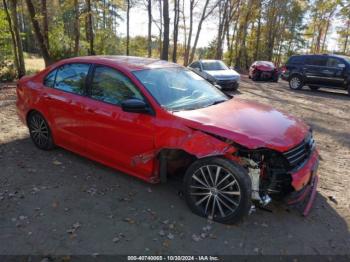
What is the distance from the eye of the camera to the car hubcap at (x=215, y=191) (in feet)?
11.4

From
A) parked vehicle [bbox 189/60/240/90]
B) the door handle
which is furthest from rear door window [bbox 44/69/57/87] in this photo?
parked vehicle [bbox 189/60/240/90]

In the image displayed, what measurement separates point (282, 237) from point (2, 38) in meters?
15.2

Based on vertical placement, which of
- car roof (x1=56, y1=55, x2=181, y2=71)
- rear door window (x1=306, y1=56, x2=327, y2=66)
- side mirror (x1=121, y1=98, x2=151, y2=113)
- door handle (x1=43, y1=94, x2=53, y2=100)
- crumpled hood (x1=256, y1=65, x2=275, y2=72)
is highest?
car roof (x1=56, y1=55, x2=181, y2=71)

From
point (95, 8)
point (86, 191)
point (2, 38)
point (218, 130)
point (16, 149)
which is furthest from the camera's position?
point (95, 8)

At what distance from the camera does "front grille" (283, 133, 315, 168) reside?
3480mm

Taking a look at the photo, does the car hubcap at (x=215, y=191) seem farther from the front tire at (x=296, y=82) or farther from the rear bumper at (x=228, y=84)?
the front tire at (x=296, y=82)

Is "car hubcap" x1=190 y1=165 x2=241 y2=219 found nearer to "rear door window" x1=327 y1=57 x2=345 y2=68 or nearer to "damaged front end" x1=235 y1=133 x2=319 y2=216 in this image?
"damaged front end" x1=235 y1=133 x2=319 y2=216

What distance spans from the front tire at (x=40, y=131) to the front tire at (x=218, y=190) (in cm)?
276

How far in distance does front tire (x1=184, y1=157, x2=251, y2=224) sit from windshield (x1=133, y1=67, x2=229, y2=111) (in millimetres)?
856

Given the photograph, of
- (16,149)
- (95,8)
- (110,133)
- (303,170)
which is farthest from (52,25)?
(303,170)

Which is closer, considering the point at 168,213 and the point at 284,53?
the point at 168,213

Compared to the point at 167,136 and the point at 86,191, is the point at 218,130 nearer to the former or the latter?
A: the point at 167,136

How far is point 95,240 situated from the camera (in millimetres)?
3236

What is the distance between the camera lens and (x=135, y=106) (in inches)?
149
